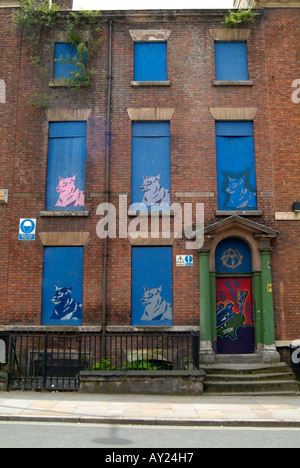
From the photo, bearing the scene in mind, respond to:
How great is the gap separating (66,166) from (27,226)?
206 cm

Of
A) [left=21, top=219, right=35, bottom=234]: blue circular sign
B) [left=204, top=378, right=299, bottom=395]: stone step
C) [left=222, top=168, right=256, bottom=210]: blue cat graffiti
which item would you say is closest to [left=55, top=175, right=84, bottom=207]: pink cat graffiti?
[left=21, top=219, right=35, bottom=234]: blue circular sign

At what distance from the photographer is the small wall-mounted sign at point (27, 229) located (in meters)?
12.2

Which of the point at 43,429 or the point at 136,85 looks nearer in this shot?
the point at 43,429

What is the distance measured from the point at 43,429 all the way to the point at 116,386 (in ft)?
9.53

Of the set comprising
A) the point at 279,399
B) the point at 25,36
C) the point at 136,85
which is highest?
the point at 25,36

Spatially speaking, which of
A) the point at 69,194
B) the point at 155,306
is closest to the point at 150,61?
the point at 69,194

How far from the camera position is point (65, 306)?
12.0m

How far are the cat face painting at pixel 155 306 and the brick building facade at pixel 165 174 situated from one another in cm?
4

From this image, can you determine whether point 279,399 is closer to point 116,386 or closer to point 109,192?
point 116,386

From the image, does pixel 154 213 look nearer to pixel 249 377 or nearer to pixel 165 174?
pixel 165 174

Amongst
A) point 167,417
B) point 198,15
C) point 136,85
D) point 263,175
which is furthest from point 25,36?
point 167,417

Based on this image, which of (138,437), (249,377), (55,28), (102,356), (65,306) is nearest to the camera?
(138,437)

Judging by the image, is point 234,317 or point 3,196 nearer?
point 234,317
